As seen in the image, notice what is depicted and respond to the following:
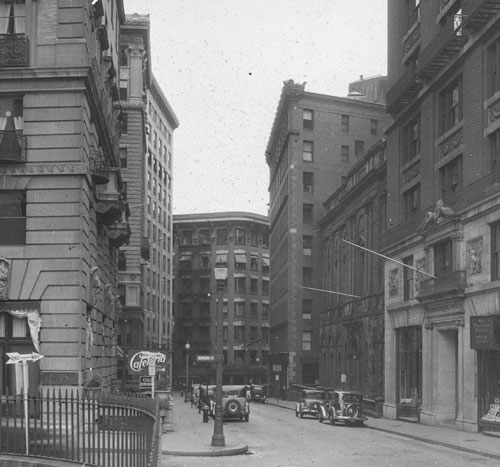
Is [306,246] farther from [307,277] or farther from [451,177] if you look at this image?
[451,177]

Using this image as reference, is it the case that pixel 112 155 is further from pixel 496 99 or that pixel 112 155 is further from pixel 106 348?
pixel 496 99

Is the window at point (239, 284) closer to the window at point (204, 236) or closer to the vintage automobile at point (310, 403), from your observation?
the window at point (204, 236)

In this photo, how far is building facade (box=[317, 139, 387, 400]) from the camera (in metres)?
56.4

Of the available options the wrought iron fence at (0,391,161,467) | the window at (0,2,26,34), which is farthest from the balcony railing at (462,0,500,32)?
the wrought iron fence at (0,391,161,467)

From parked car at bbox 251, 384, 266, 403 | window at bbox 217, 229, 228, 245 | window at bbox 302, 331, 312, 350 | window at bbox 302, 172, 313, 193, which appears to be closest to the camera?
parked car at bbox 251, 384, 266, 403

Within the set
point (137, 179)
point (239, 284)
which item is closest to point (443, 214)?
point (137, 179)

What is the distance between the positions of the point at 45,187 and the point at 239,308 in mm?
96111

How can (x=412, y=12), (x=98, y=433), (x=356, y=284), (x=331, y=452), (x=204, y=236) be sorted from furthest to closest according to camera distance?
1. (x=204, y=236)
2. (x=356, y=284)
3. (x=412, y=12)
4. (x=331, y=452)
5. (x=98, y=433)

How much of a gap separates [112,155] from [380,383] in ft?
77.2

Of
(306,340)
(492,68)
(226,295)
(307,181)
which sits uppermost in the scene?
(307,181)

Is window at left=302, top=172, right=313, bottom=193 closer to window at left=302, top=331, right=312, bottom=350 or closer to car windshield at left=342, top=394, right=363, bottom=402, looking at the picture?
window at left=302, top=331, right=312, bottom=350

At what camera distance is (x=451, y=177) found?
129ft

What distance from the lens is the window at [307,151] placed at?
86.2 metres

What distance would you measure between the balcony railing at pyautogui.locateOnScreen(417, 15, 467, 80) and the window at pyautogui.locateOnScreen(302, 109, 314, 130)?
44653 millimetres
